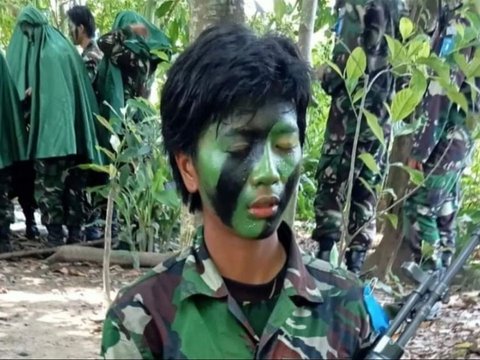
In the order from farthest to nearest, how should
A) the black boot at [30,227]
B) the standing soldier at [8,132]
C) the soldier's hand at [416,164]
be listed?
the black boot at [30,227]
the standing soldier at [8,132]
the soldier's hand at [416,164]

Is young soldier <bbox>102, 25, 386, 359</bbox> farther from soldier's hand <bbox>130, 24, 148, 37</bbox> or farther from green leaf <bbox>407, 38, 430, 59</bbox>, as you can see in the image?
soldier's hand <bbox>130, 24, 148, 37</bbox>

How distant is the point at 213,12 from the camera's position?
2.51 m

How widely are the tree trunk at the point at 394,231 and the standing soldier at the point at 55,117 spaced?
1815 millimetres

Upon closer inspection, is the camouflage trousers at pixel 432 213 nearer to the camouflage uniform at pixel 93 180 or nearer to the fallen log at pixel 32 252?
the fallen log at pixel 32 252

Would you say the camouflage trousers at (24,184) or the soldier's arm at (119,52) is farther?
the camouflage trousers at (24,184)

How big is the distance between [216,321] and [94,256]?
3.25 meters

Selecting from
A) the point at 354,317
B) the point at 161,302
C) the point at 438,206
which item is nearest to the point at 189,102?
the point at 161,302

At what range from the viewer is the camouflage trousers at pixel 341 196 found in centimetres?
312

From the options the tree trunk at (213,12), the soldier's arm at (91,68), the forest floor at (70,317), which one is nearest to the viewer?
the tree trunk at (213,12)

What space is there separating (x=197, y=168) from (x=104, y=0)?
19.6ft

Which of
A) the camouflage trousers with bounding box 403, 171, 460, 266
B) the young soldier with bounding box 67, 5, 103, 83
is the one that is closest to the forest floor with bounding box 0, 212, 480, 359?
the camouflage trousers with bounding box 403, 171, 460, 266

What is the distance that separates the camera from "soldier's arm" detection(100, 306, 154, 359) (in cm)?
127

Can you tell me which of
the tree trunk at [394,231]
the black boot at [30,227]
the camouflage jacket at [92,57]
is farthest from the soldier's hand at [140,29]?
the tree trunk at [394,231]

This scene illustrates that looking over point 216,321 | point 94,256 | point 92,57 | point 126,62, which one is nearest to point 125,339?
point 216,321
